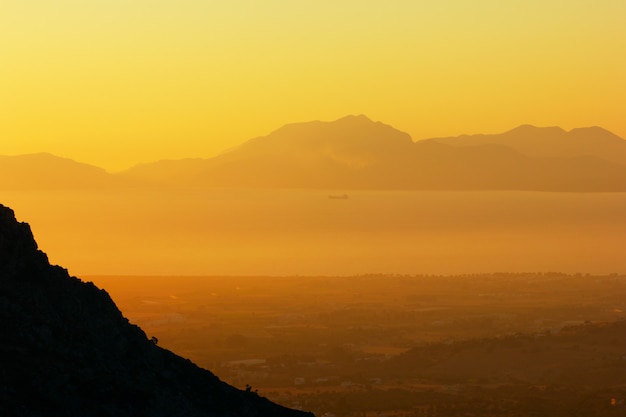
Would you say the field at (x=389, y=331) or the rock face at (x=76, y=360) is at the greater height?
the field at (x=389, y=331)

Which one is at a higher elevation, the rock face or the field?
the field

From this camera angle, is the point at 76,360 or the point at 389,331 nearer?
the point at 76,360

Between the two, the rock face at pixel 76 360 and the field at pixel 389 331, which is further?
the field at pixel 389 331

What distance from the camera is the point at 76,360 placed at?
21.2m

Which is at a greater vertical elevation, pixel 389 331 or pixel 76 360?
pixel 389 331

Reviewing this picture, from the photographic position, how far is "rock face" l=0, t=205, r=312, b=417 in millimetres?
19312

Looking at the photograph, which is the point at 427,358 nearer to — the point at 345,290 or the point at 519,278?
the point at 345,290

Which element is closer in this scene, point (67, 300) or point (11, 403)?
point (11, 403)

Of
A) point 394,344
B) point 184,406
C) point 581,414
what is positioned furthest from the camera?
point 394,344

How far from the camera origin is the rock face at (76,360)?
63.4 ft

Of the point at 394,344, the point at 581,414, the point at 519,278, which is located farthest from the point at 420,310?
the point at 581,414

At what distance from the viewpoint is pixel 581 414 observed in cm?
6225

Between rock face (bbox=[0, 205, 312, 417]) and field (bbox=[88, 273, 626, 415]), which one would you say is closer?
rock face (bbox=[0, 205, 312, 417])

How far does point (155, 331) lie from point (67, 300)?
84.1 meters
